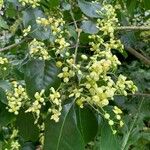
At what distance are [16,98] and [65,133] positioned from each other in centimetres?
14

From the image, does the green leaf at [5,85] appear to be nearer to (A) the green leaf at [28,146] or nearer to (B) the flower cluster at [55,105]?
(B) the flower cluster at [55,105]

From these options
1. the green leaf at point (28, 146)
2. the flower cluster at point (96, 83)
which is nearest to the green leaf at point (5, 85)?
the flower cluster at point (96, 83)

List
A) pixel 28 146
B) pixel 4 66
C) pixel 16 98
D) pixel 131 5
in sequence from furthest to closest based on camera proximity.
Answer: pixel 131 5 < pixel 28 146 < pixel 4 66 < pixel 16 98

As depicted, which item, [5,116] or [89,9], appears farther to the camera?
[89,9]

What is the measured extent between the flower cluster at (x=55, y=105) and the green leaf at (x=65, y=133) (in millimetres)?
24

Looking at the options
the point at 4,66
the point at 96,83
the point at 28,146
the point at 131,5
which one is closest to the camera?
the point at 96,83

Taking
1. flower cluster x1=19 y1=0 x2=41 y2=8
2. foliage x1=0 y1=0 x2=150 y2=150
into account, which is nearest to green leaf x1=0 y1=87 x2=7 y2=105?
foliage x1=0 y1=0 x2=150 y2=150

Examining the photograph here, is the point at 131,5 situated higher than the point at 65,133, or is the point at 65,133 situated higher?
the point at 131,5

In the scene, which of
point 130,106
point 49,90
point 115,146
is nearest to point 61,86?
point 49,90

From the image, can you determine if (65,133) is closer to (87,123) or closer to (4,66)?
(87,123)

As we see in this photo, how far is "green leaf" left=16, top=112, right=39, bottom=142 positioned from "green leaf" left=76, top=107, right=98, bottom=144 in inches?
6.4

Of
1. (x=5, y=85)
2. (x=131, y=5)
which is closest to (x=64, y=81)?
(x=5, y=85)

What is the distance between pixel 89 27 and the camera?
3.83 ft

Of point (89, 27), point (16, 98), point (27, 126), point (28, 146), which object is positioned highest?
point (89, 27)
